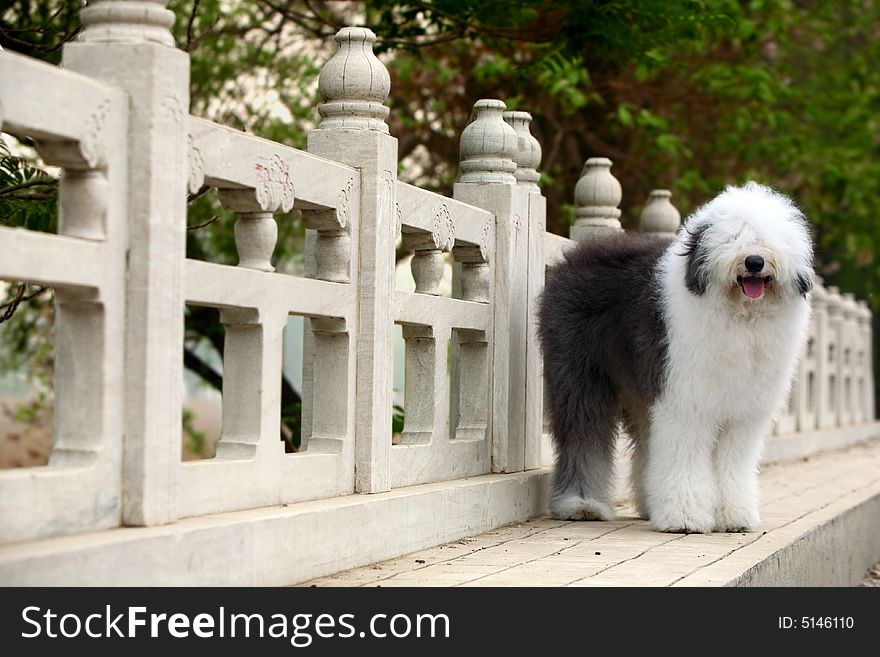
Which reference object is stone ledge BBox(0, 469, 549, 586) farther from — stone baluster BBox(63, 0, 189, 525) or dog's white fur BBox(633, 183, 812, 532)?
dog's white fur BBox(633, 183, 812, 532)

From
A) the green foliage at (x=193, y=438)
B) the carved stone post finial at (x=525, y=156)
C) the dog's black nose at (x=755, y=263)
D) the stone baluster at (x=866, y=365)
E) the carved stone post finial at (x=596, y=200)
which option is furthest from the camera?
the stone baluster at (x=866, y=365)

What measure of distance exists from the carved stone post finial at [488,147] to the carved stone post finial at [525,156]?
214 mm

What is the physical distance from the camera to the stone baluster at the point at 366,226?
5.67 meters

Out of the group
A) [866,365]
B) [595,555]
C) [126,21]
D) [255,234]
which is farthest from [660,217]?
[866,365]

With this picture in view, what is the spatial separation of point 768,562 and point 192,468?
249 centimetres

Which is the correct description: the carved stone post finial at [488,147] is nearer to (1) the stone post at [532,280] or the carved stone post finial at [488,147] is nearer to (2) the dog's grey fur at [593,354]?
(1) the stone post at [532,280]

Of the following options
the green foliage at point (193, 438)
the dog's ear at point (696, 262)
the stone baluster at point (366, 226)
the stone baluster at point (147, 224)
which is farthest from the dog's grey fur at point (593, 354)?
the green foliage at point (193, 438)

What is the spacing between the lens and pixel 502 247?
7.34 metres

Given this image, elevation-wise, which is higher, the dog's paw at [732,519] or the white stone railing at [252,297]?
the white stone railing at [252,297]

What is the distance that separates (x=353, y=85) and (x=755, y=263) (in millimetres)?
1985

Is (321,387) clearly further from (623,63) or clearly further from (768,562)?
(623,63)

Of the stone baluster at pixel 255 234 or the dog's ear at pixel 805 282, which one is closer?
the stone baluster at pixel 255 234

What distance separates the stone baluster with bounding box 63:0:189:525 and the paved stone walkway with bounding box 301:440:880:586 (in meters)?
0.87
